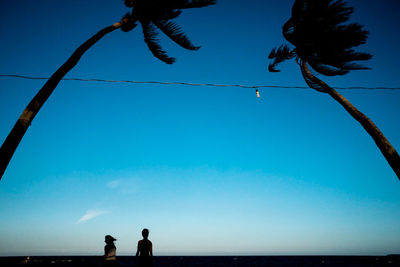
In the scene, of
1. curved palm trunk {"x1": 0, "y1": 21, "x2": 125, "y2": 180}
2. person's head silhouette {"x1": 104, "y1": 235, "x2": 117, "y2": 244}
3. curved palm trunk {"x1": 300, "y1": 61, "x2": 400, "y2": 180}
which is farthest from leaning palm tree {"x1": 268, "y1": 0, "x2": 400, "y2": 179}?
person's head silhouette {"x1": 104, "y1": 235, "x2": 117, "y2": 244}

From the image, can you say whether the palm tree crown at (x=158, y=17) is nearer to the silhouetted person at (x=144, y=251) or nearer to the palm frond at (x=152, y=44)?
the palm frond at (x=152, y=44)

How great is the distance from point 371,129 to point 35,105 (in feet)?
30.7

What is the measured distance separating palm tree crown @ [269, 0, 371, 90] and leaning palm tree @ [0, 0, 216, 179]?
336 centimetres

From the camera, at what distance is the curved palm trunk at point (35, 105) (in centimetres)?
509

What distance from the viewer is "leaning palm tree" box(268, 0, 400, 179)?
7.35 metres

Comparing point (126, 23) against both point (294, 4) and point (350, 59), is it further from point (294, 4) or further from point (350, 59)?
point (350, 59)

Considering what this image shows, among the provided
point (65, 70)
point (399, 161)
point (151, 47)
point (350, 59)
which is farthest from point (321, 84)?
point (65, 70)

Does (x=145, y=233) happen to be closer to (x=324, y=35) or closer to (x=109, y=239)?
(x=109, y=239)

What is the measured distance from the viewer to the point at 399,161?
635 centimetres

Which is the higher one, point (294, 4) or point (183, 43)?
point (294, 4)

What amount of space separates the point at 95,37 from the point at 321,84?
25.4ft

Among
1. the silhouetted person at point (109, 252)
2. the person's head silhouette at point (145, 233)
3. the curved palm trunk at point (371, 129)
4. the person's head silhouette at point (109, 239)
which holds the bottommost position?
the silhouetted person at point (109, 252)

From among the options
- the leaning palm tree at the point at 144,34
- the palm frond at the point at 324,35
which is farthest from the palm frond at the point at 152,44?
the palm frond at the point at 324,35

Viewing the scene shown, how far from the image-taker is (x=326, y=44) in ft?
26.8
